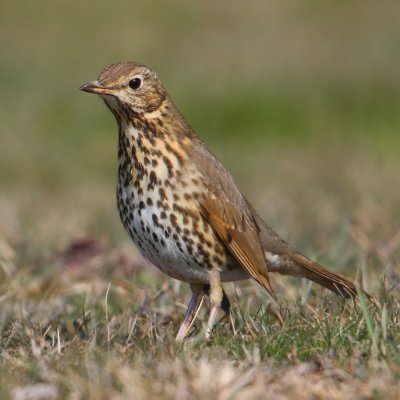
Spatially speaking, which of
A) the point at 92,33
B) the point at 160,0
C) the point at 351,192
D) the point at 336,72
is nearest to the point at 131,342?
the point at 351,192

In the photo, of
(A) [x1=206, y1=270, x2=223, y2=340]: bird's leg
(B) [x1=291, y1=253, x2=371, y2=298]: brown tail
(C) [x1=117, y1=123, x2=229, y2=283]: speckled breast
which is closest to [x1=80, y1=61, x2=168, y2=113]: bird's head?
(C) [x1=117, y1=123, x2=229, y2=283]: speckled breast

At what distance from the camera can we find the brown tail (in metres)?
5.32

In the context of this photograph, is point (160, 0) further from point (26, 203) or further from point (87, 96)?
point (26, 203)

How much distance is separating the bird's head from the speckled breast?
0.15 m

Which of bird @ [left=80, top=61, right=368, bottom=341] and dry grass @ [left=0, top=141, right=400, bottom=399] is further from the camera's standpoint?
bird @ [left=80, top=61, right=368, bottom=341]

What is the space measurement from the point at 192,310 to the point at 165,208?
0.55 meters

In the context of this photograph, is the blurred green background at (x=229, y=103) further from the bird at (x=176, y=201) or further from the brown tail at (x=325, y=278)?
the bird at (x=176, y=201)

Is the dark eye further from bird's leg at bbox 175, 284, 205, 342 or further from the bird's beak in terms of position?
bird's leg at bbox 175, 284, 205, 342

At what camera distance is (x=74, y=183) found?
34.5ft

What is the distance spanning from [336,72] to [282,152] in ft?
10.0

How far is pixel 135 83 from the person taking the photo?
5.21 m

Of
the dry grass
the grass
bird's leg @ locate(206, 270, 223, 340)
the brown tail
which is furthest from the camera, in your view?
the brown tail

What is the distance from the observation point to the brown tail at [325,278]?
209 inches

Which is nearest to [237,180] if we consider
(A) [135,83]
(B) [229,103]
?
(B) [229,103]
